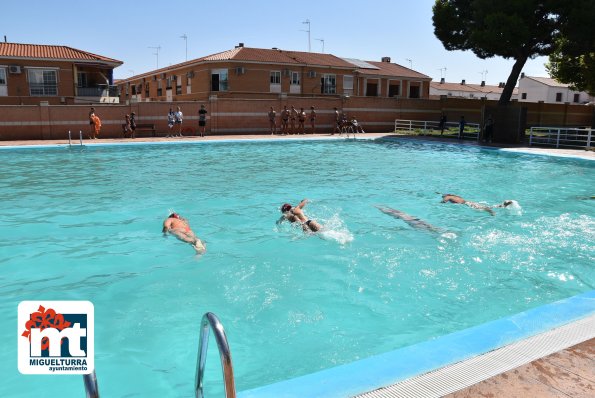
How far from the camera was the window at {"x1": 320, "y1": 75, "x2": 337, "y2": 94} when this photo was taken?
3853 cm

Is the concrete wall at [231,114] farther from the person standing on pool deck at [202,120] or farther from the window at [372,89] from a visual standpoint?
the window at [372,89]

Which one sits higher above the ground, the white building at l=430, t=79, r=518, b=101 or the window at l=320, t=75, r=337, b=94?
the white building at l=430, t=79, r=518, b=101

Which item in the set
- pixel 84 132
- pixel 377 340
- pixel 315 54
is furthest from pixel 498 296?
pixel 315 54

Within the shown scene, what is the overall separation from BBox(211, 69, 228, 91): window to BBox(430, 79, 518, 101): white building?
129 ft

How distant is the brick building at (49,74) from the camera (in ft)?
101

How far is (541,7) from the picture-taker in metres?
25.1

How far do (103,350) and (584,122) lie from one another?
48.7 m

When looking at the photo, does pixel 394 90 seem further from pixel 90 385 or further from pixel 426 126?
pixel 90 385

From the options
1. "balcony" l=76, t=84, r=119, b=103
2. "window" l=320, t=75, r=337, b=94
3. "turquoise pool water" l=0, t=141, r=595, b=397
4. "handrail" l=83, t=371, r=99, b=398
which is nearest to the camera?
"handrail" l=83, t=371, r=99, b=398

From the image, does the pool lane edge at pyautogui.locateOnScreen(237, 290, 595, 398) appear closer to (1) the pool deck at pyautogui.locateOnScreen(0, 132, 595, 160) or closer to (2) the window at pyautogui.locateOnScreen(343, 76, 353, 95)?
(1) the pool deck at pyautogui.locateOnScreen(0, 132, 595, 160)

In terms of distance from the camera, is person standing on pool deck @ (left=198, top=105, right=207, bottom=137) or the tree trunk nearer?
person standing on pool deck @ (left=198, top=105, right=207, bottom=137)

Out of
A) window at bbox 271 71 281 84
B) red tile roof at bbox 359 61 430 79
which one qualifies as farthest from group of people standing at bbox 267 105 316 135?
red tile roof at bbox 359 61 430 79

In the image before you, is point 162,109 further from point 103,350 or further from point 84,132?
point 103,350

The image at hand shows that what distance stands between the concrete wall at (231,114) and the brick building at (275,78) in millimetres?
2582
